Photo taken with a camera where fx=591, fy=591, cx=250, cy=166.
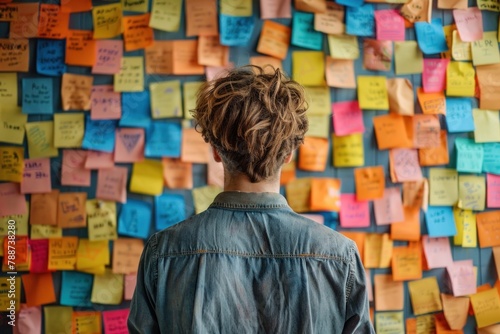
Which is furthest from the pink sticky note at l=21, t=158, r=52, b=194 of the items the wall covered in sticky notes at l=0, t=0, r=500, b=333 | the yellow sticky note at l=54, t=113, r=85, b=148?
the yellow sticky note at l=54, t=113, r=85, b=148

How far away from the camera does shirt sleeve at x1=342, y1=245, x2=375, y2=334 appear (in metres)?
1.19

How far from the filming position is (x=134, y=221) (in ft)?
7.21

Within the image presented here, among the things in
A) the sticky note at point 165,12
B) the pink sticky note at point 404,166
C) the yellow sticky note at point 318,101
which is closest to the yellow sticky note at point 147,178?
the sticky note at point 165,12

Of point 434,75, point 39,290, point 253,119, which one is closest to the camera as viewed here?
point 253,119

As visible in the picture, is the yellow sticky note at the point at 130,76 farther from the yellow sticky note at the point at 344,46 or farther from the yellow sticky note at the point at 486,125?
the yellow sticky note at the point at 486,125

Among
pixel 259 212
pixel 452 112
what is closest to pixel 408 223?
pixel 452 112

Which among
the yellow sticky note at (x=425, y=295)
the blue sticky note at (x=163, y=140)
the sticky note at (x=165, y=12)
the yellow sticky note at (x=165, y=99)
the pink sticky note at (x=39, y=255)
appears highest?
the sticky note at (x=165, y=12)

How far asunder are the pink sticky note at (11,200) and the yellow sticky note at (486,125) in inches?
68.6

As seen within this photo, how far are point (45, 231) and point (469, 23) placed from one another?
180cm

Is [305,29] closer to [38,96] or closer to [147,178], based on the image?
[147,178]

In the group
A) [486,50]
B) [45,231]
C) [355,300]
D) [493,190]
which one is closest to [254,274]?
[355,300]

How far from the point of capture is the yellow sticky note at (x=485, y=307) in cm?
230

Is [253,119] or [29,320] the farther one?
[29,320]

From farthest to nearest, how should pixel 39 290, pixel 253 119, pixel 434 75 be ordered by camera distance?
pixel 434 75, pixel 39 290, pixel 253 119
